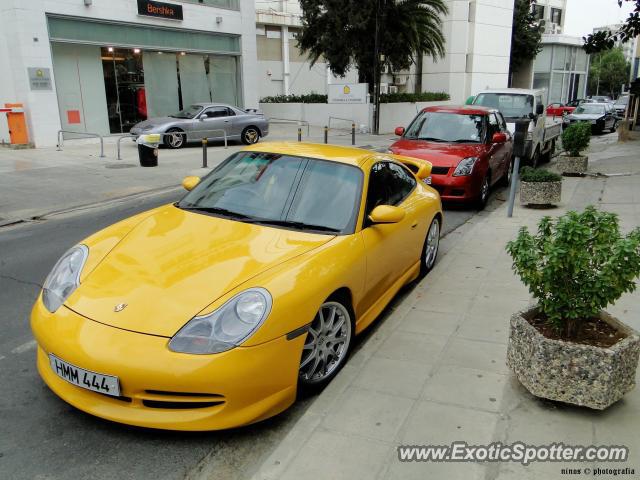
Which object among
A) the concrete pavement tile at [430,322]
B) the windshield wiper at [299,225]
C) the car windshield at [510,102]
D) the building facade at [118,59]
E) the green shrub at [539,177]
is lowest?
the concrete pavement tile at [430,322]

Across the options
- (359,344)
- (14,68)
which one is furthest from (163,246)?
(14,68)

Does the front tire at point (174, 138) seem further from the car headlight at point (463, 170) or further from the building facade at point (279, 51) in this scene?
the building facade at point (279, 51)

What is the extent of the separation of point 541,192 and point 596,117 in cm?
2067

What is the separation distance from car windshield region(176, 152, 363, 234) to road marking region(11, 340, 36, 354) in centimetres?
157

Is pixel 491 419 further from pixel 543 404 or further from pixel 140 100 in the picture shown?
pixel 140 100

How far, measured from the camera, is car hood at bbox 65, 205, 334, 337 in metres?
3.03

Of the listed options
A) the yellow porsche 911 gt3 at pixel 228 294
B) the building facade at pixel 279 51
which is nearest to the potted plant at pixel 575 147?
the yellow porsche 911 gt3 at pixel 228 294

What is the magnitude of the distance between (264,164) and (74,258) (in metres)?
1.70

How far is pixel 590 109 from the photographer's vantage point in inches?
1094

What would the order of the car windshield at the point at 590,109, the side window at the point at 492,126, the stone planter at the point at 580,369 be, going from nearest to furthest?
the stone planter at the point at 580,369 → the side window at the point at 492,126 → the car windshield at the point at 590,109

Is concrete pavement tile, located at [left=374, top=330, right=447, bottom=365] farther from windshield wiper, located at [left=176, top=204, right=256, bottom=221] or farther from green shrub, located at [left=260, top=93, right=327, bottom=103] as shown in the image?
green shrub, located at [left=260, top=93, right=327, bottom=103]

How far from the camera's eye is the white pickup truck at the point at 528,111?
44.2 ft

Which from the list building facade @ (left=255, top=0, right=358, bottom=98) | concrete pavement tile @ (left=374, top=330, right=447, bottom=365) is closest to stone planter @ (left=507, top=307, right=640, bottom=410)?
concrete pavement tile @ (left=374, top=330, right=447, bottom=365)

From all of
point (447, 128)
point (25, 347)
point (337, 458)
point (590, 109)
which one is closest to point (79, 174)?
point (447, 128)
